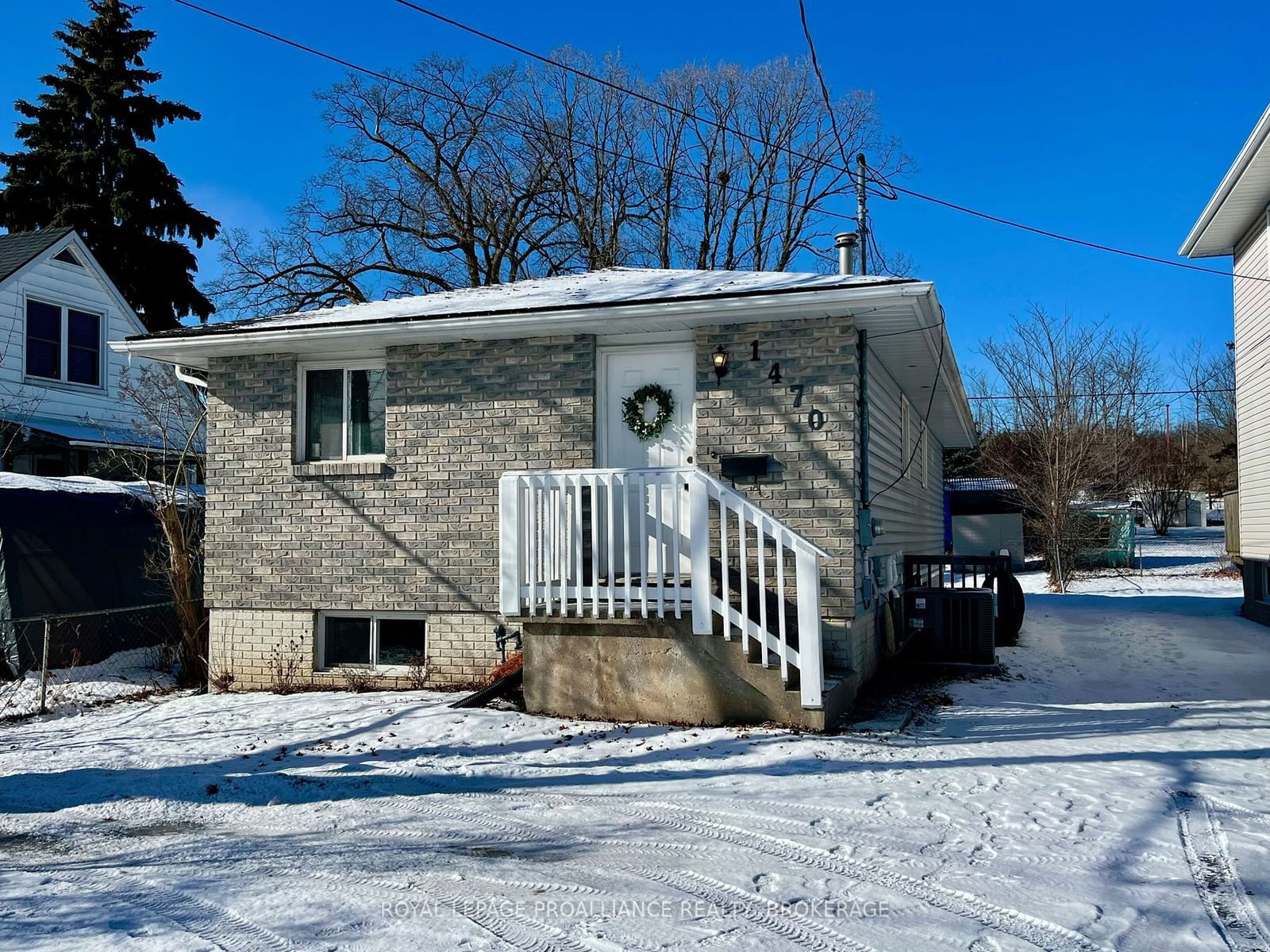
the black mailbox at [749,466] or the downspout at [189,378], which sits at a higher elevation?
the downspout at [189,378]

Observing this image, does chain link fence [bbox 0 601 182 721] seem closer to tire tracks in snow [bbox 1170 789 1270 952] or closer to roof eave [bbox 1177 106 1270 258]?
tire tracks in snow [bbox 1170 789 1270 952]

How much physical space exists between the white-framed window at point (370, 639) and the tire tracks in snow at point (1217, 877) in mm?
6579

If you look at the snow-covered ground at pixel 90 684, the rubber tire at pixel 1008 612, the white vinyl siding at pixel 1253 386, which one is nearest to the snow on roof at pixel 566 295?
the snow-covered ground at pixel 90 684

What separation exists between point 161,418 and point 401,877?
54.5 ft

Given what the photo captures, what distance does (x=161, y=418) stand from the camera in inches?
728

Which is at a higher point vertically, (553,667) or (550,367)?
(550,367)

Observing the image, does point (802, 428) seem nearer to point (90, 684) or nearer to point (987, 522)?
point (90, 684)

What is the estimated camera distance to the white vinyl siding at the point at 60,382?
16203mm

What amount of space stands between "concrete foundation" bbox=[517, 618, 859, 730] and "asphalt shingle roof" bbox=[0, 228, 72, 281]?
13748mm

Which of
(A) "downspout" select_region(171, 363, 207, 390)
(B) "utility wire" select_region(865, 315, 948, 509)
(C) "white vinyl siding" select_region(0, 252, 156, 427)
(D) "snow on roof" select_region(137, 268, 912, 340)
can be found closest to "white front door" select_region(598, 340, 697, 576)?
(D) "snow on roof" select_region(137, 268, 912, 340)

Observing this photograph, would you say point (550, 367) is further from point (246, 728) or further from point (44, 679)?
point (44, 679)

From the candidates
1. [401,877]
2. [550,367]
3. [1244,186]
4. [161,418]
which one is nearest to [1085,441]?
[1244,186]

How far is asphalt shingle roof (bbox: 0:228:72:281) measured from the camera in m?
16.3

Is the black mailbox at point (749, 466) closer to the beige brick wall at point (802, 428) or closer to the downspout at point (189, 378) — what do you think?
the beige brick wall at point (802, 428)
